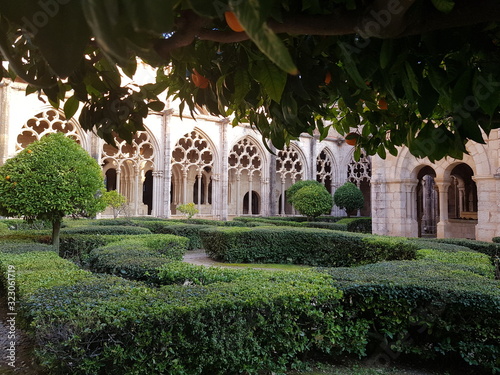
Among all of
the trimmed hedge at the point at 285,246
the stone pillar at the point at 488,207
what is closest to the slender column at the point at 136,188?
the trimmed hedge at the point at 285,246

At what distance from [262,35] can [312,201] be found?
17.5 m

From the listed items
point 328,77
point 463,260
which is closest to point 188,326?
point 328,77

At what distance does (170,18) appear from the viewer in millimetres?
480

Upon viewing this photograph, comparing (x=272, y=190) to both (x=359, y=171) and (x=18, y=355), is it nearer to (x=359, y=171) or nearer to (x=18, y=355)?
(x=359, y=171)

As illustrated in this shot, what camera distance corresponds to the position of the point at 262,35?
457 millimetres

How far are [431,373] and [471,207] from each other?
16.6m

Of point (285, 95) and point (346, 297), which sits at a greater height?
point (285, 95)

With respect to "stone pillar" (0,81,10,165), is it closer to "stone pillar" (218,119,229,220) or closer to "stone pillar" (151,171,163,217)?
"stone pillar" (151,171,163,217)

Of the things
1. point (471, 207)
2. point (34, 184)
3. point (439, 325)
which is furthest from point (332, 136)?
point (439, 325)

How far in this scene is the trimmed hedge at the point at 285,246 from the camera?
8859 millimetres

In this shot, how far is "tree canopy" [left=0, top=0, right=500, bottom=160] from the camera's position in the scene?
488mm

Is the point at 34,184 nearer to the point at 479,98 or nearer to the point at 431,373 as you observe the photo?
the point at 431,373

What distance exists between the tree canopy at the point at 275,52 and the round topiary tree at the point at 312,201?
15808 mm

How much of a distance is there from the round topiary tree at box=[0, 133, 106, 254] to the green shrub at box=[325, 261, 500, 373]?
17.2 feet
